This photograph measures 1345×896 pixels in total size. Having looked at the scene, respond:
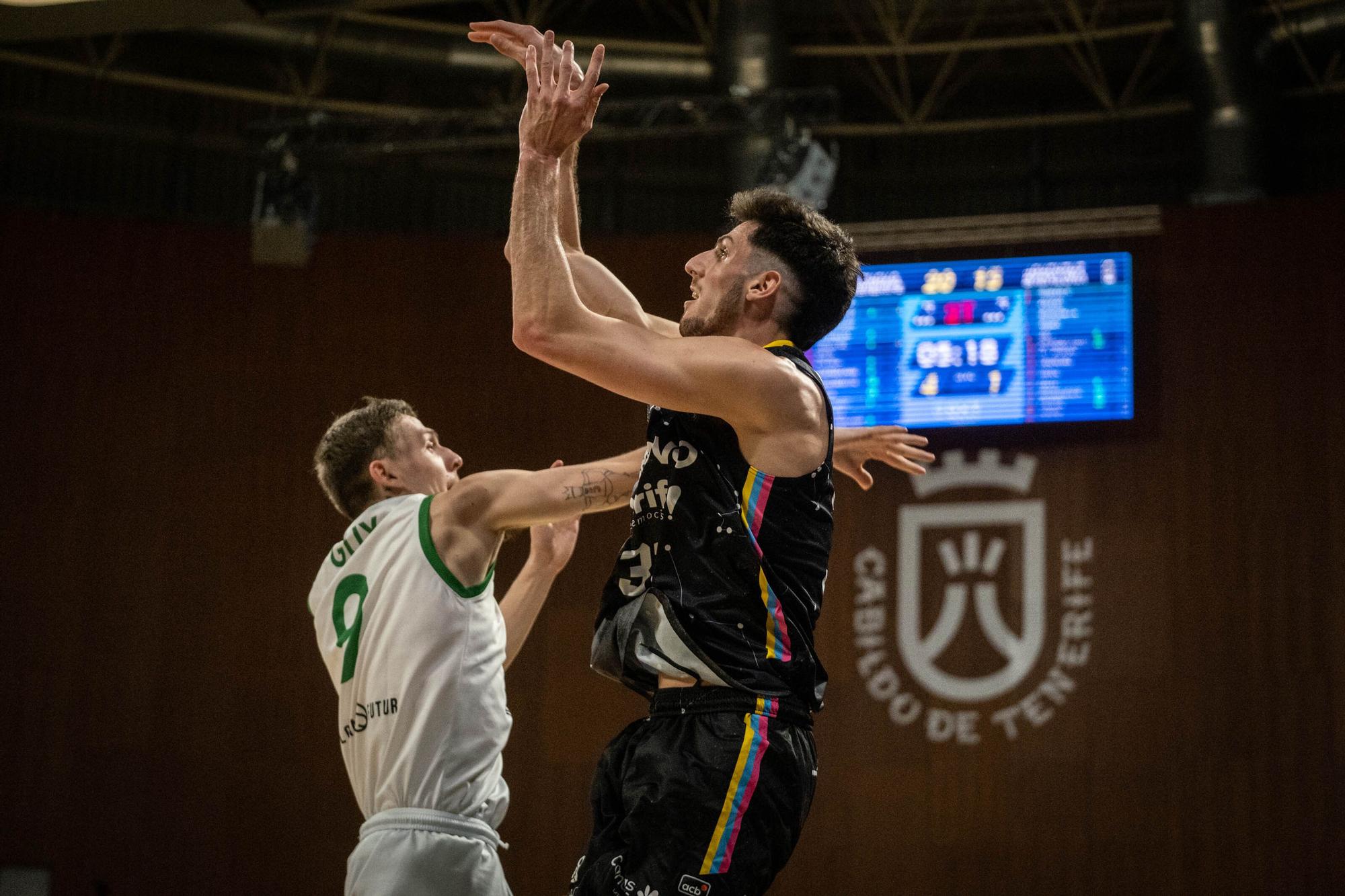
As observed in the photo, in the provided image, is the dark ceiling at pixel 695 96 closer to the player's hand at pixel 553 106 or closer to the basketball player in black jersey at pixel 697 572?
the player's hand at pixel 553 106

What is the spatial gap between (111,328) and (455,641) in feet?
22.3

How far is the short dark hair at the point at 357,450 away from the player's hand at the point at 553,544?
465 millimetres

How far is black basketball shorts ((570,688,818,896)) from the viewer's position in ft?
7.50

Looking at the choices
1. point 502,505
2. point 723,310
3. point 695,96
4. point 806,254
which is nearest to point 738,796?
→ point 723,310

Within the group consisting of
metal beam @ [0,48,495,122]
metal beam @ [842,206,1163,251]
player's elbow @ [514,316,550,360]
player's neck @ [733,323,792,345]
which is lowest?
player's elbow @ [514,316,550,360]

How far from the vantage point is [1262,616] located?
796 centimetres

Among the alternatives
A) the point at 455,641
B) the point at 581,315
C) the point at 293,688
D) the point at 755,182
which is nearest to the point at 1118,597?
the point at 755,182

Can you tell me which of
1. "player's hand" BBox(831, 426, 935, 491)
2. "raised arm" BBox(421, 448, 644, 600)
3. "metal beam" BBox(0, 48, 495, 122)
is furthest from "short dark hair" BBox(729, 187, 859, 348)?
"metal beam" BBox(0, 48, 495, 122)

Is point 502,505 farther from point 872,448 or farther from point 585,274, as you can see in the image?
point 872,448

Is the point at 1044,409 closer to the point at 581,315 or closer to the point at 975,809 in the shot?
the point at 975,809

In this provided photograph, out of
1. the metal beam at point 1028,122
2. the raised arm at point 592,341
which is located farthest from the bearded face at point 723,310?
the metal beam at point 1028,122

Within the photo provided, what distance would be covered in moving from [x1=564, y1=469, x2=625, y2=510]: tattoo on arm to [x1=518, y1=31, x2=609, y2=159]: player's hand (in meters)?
0.96

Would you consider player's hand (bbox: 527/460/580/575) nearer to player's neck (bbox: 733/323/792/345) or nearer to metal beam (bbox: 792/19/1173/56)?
player's neck (bbox: 733/323/792/345)

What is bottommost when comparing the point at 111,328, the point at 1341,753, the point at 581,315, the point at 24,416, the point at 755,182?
the point at 1341,753
